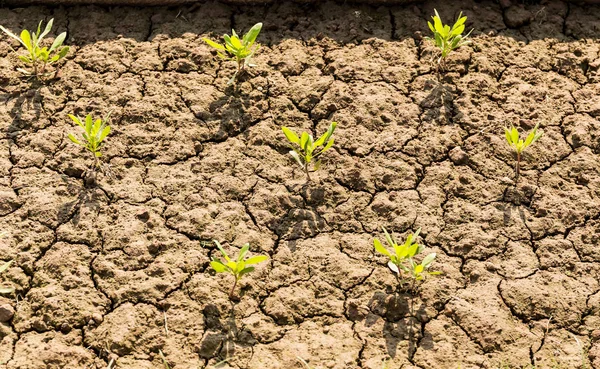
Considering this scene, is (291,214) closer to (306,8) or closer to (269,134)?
(269,134)

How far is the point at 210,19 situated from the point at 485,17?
64.9 inches

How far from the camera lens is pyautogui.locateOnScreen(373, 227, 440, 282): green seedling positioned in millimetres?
3438

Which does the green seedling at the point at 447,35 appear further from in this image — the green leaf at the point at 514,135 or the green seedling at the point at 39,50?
the green seedling at the point at 39,50

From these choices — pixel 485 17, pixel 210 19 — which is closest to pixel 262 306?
pixel 210 19

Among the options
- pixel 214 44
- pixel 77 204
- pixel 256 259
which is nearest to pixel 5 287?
pixel 77 204

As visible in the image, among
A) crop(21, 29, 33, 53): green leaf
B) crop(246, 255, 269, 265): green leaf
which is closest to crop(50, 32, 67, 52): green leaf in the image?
crop(21, 29, 33, 53): green leaf

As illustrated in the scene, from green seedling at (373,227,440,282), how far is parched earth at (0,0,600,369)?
76 mm

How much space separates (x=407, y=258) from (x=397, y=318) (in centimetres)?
27

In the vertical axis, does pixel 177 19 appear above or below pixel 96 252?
above

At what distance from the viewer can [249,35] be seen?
164 inches

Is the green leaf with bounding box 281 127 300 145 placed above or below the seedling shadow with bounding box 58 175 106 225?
above

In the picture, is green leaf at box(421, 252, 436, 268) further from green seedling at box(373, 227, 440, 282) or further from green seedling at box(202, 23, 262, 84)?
green seedling at box(202, 23, 262, 84)

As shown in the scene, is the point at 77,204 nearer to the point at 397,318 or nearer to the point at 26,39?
the point at 26,39

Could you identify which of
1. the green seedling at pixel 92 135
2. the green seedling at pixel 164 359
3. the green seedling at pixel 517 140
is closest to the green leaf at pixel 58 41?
the green seedling at pixel 92 135
